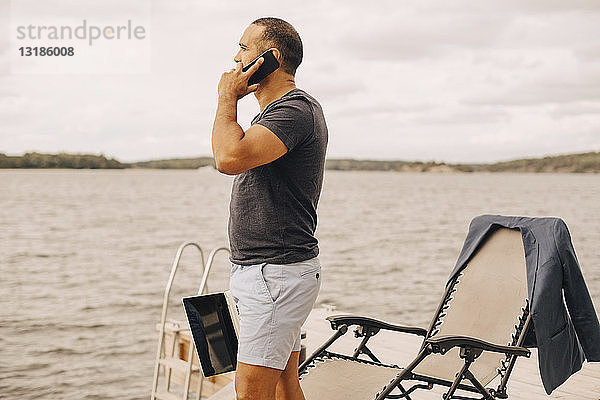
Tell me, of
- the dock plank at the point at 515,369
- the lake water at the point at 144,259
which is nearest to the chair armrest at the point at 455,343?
the dock plank at the point at 515,369

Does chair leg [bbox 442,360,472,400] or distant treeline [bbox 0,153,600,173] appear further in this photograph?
distant treeline [bbox 0,153,600,173]

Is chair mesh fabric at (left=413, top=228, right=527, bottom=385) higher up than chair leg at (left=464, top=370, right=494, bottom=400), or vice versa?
chair mesh fabric at (left=413, top=228, right=527, bottom=385)

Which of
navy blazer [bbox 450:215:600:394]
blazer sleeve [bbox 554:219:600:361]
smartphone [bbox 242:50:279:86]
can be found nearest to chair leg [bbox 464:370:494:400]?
navy blazer [bbox 450:215:600:394]

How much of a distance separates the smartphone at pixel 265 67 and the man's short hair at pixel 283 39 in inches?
1.8

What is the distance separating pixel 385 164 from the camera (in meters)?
33.6

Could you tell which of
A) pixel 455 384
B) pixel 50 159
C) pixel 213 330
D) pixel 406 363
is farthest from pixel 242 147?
pixel 50 159

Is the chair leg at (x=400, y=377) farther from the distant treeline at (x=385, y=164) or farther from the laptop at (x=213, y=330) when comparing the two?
the distant treeline at (x=385, y=164)

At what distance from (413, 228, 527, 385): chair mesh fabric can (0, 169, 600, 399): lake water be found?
5380 mm

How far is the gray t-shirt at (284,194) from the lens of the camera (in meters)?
2.19

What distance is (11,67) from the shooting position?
42688mm

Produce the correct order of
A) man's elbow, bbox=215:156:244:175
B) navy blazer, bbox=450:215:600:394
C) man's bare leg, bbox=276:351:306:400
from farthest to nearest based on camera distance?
navy blazer, bbox=450:215:600:394, man's bare leg, bbox=276:351:306:400, man's elbow, bbox=215:156:244:175

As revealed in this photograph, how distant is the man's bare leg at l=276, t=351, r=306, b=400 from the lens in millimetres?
2418

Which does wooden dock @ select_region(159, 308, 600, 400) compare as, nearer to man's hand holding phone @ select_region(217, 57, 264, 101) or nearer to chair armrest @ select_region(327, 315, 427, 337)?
chair armrest @ select_region(327, 315, 427, 337)

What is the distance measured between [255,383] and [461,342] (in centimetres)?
99
